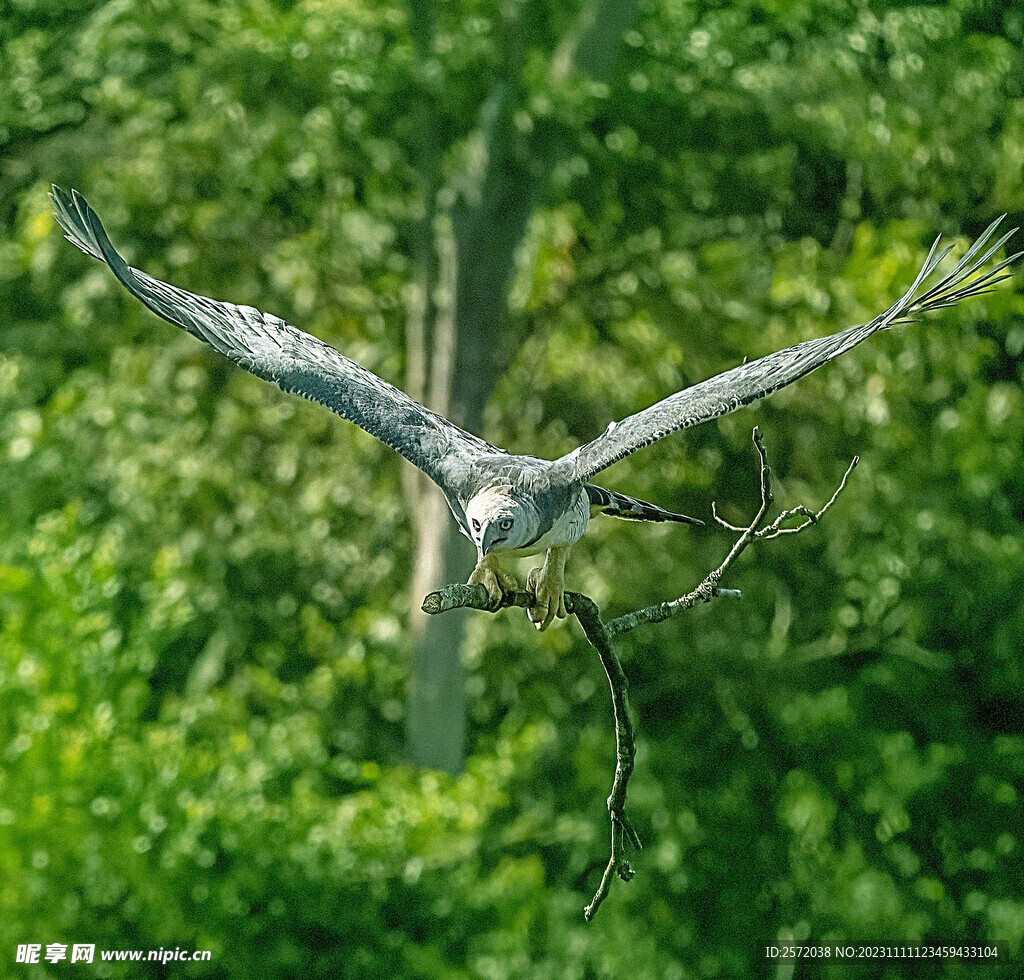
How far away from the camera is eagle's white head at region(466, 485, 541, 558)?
3293mm

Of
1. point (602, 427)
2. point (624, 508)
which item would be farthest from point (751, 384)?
point (602, 427)

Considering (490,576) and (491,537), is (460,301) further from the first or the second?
(491,537)

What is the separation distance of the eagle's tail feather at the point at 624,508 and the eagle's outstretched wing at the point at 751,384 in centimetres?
19

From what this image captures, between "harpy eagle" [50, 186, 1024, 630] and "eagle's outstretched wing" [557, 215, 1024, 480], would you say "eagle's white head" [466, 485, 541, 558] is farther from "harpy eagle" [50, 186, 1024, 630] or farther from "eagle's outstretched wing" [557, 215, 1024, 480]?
"eagle's outstretched wing" [557, 215, 1024, 480]

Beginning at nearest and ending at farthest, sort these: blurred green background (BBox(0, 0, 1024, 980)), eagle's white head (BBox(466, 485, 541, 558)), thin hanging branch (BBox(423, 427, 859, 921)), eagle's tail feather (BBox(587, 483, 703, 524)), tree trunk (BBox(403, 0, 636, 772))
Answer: thin hanging branch (BBox(423, 427, 859, 921)) → eagle's white head (BBox(466, 485, 541, 558)) → eagle's tail feather (BBox(587, 483, 703, 524)) → tree trunk (BBox(403, 0, 636, 772)) → blurred green background (BBox(0, 0, 1024, 980))

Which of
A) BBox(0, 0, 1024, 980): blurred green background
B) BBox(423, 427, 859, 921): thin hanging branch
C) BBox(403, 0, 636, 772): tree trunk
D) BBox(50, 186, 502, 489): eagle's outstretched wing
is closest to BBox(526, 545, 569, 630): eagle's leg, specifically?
BBox(423, 427, 859, 921): thin hanging branch

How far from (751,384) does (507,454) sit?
682mm

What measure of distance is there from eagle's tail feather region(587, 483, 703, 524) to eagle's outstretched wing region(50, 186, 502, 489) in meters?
0.34

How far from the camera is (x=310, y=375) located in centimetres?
415

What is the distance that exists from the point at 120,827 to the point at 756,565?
191 inches

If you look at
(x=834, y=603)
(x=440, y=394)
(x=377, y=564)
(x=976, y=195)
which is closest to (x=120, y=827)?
(x=377, y=564)

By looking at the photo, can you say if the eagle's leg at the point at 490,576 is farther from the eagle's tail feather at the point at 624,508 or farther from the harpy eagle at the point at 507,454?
the eagle's tail feather at the point at 624,508

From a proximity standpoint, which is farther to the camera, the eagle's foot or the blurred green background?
the blurred green background

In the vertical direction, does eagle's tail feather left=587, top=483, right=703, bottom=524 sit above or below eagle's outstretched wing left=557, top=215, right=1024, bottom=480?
below
